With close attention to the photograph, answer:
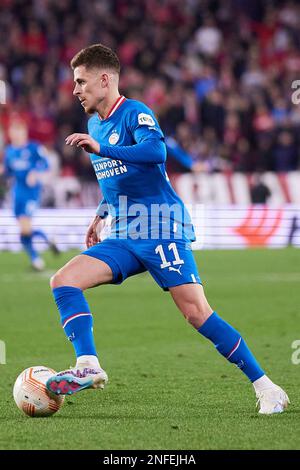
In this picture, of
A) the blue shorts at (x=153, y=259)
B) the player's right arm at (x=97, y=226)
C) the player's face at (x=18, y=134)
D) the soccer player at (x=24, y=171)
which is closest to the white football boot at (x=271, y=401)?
the blue shorts at (x=153, y=259)

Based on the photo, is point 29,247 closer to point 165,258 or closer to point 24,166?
point 24,166

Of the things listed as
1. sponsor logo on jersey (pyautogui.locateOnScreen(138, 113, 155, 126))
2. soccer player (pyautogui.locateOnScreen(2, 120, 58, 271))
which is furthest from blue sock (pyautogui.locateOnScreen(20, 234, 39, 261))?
sponsor logo on jersey (pyautogui.locateOnScreen(138, 113, 155, 126))

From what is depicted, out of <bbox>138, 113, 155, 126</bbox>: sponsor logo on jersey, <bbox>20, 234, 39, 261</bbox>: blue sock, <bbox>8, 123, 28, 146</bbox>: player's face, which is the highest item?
<bbox>138, 113, 155, 126</bbox>: sponsor logo on jersey

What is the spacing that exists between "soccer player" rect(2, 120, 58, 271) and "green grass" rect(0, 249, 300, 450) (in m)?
1.19

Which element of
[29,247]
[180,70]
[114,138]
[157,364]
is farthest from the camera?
[180,70]

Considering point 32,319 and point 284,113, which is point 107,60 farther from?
point 284,113

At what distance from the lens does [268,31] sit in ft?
80.6

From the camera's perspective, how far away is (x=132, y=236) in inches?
250

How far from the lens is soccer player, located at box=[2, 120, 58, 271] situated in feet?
54.4

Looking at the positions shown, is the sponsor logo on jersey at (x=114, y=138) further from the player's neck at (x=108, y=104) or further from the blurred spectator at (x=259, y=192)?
the blurred spectator at (x=259, y=192)

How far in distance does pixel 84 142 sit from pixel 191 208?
1268 centimetres

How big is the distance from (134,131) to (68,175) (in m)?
15.3

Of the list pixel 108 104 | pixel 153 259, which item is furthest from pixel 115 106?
pixel 153 259

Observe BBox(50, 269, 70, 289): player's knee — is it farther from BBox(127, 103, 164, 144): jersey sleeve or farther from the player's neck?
the player's neck
